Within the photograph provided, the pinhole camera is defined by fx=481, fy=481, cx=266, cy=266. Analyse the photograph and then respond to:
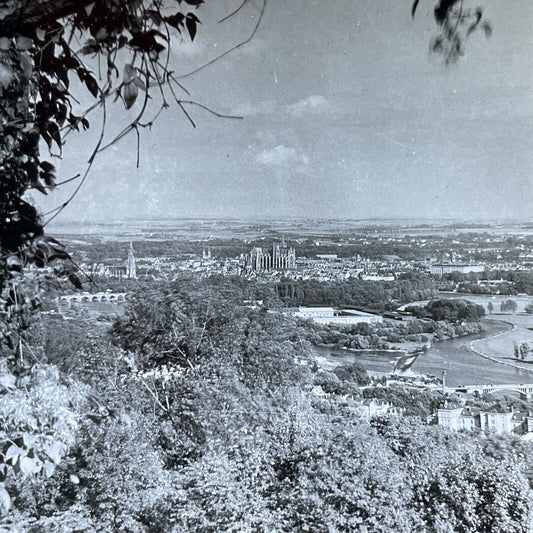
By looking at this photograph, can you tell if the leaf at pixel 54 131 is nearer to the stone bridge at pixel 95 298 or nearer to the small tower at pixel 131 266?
the stone bridge at pixel 95 298

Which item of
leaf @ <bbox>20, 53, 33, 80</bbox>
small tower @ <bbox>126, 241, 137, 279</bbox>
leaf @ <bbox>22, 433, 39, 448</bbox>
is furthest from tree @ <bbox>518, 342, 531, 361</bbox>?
leaf @ <bbox>20, 53, 33, 80</bbox>

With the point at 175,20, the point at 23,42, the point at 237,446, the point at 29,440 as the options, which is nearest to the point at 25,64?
the point at 23,42

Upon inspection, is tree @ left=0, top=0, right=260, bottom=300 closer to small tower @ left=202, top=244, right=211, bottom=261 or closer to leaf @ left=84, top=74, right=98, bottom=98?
leaf @ left=84, top=74, right=98, bottom=98

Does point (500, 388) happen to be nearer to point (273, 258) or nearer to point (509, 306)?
point (509, 306)

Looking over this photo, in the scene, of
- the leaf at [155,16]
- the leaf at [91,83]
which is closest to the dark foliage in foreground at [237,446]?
the leaf at [91,83]

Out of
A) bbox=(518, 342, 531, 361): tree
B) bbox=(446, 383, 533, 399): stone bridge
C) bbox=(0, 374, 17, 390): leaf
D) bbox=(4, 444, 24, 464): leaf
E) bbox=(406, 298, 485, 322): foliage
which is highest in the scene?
bbox=(0, 374, 17, 390): leaf

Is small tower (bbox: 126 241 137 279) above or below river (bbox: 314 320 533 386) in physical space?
above

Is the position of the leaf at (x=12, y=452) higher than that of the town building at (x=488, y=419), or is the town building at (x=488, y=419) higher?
the leaf at (x=12, y=452)

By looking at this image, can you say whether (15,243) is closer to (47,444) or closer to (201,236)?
(47,444)

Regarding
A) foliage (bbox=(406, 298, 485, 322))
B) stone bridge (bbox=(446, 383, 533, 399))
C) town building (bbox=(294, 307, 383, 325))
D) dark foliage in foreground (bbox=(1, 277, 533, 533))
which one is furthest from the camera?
town building (bbox=(294, 307, 383, 325))
